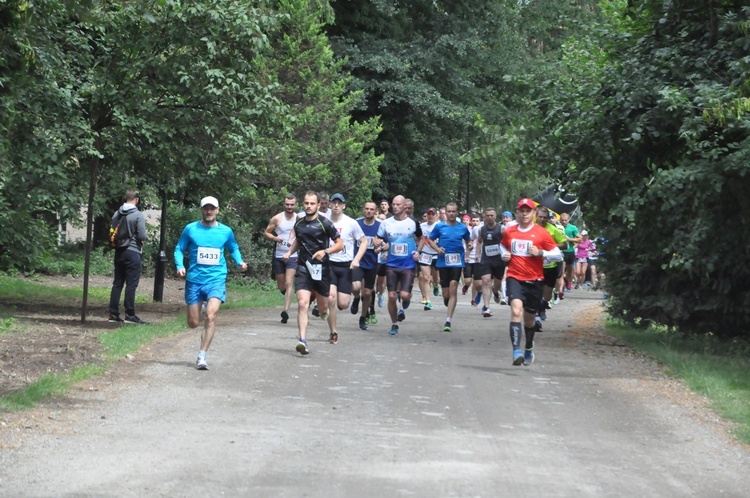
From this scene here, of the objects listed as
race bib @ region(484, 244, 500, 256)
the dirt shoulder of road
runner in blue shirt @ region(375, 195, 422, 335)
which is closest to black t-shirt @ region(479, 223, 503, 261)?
race bib @ region(484, 244, 500, 256)

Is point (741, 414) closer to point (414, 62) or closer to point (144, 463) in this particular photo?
point (144, 463)

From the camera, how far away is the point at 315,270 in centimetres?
1434

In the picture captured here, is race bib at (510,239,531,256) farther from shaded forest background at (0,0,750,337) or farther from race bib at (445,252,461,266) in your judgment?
race bib at (445,252,461,266)

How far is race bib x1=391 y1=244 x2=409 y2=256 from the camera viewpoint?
17812 millimetres

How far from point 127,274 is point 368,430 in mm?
9581

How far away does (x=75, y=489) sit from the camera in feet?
23.2

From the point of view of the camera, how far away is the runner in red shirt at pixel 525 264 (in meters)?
13.9

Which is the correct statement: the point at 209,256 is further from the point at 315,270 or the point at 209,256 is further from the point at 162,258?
the point at 162,258

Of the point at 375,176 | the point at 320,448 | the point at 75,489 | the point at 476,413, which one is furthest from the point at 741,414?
the point at 375,176

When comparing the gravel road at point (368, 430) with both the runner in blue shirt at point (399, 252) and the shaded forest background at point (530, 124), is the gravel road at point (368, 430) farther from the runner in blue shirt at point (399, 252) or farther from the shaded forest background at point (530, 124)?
the runner in blue shirt at point (399, 252)

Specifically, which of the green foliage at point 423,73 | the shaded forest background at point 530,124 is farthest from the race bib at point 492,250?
the green foliage at point 423,73

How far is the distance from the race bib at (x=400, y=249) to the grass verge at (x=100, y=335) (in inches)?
129

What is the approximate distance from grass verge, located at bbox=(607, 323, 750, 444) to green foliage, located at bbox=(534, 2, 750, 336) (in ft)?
1.50

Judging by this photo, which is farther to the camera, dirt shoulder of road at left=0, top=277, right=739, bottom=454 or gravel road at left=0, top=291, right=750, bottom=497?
dirt shoulder of road at left=0, top=277, right=739, bottom=454
